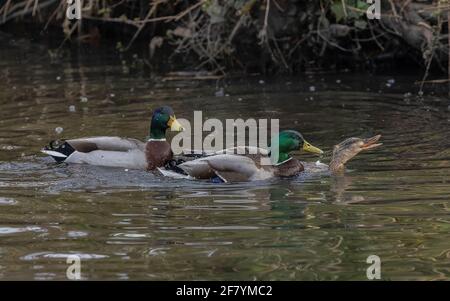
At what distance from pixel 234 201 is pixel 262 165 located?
110 cm

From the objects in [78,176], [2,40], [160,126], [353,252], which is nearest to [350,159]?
[160,126]

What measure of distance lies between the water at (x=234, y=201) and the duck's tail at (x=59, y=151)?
10 cm

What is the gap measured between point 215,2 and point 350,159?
4.99 meters

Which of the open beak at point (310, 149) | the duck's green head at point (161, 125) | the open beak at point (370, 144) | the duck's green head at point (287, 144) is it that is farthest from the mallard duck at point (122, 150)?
the open beak at point (370, 144)

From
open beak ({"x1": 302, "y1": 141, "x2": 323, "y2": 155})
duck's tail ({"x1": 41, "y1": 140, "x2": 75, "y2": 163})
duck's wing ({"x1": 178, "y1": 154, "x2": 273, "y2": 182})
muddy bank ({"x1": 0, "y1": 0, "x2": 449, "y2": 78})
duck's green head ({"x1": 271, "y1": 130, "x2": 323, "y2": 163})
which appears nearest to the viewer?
duck's wing ({"x1": 178, "y1": 154, "x2": 273, "y2": 182})

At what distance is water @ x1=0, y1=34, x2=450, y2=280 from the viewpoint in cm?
695

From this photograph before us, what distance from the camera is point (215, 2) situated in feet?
48.1

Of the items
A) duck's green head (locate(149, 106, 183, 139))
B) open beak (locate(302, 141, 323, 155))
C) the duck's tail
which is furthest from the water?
duck's green head (locate(149, 106, 183, 139))

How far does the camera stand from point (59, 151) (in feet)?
34.3

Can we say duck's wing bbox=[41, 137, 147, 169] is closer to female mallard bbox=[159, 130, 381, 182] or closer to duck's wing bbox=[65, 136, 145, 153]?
duck's wing bbox=[65, 136, 145, 153]

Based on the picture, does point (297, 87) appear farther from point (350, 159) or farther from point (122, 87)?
point (350, 159)

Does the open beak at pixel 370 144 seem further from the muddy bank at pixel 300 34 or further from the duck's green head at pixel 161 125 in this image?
the muddy bank at pixel 300 34

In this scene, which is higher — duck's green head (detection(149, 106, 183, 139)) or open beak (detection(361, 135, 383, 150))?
duck's green head (detection(149, 106, 183, 139))

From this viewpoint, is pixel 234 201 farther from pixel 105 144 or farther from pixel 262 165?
pixel 105 144
